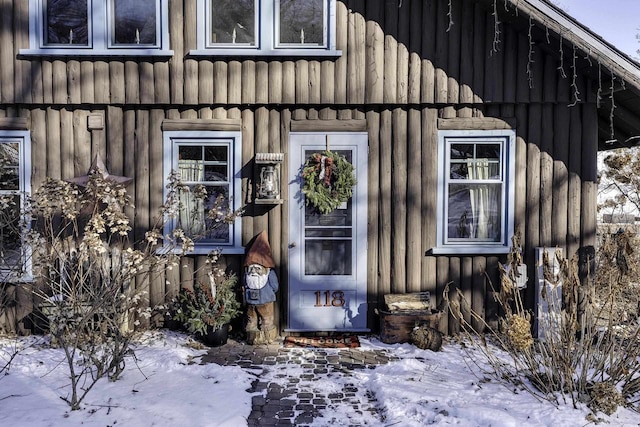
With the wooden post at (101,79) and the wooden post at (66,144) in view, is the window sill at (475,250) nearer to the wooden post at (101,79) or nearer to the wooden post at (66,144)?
the wooden post at (101,79)

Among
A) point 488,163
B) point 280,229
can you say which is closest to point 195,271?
point 280,229

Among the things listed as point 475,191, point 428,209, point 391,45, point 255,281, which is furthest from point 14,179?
point 475,191

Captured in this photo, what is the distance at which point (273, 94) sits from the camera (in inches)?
221

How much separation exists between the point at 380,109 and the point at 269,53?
1629mm

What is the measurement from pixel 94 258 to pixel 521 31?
19.1 ft

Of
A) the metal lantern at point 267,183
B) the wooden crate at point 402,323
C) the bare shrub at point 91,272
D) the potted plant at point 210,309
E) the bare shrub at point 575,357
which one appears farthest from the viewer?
the metal lantern at point 267,183

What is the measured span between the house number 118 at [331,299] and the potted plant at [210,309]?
107cm

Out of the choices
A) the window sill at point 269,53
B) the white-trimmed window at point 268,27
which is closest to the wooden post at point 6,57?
the window sill at point 269,53

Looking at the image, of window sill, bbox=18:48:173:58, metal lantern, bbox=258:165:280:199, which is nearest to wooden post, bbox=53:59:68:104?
window sill, bbox=18:48:173:58

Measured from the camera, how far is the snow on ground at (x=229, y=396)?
355 cm

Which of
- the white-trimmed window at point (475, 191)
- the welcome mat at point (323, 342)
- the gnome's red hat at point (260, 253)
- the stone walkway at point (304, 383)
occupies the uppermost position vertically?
the white-trimmed window at point (475, 191)

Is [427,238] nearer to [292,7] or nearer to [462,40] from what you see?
[462,40]

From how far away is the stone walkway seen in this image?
12.2ft

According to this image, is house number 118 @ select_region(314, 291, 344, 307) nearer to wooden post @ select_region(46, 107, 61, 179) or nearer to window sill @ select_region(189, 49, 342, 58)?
window sill @ select_region(189, 49, 342, 58)
